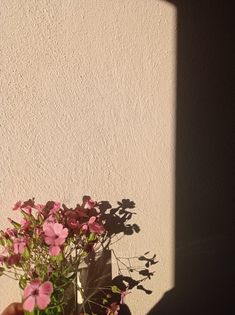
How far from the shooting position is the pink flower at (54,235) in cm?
72

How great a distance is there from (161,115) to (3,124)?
1.51 ft

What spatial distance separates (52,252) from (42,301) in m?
0.09

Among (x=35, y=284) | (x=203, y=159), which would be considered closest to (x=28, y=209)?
(x=35, y=284)

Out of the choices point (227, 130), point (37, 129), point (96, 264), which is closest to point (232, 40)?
point (227, 130)

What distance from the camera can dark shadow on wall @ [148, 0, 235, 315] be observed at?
111 cm

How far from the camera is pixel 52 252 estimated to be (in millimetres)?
715

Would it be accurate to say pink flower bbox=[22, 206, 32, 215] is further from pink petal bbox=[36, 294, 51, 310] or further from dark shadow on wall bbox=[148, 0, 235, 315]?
dark shadow on wall bbox=[148, 0, 235, 315]

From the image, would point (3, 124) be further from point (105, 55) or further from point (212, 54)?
point (212, 54)

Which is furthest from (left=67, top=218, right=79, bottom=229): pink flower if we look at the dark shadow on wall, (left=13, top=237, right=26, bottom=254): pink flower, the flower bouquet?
the dark shadow on wall

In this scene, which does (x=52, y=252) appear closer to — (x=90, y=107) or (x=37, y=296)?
(x=37, y=296)

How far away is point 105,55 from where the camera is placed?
0.97 meters

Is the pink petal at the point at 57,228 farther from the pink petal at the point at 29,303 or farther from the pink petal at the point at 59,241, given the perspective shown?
the pink petal at the point at 29,303

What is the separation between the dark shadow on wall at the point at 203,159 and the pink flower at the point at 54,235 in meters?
0.50

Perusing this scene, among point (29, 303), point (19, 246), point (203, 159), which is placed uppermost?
point (203, 159)
